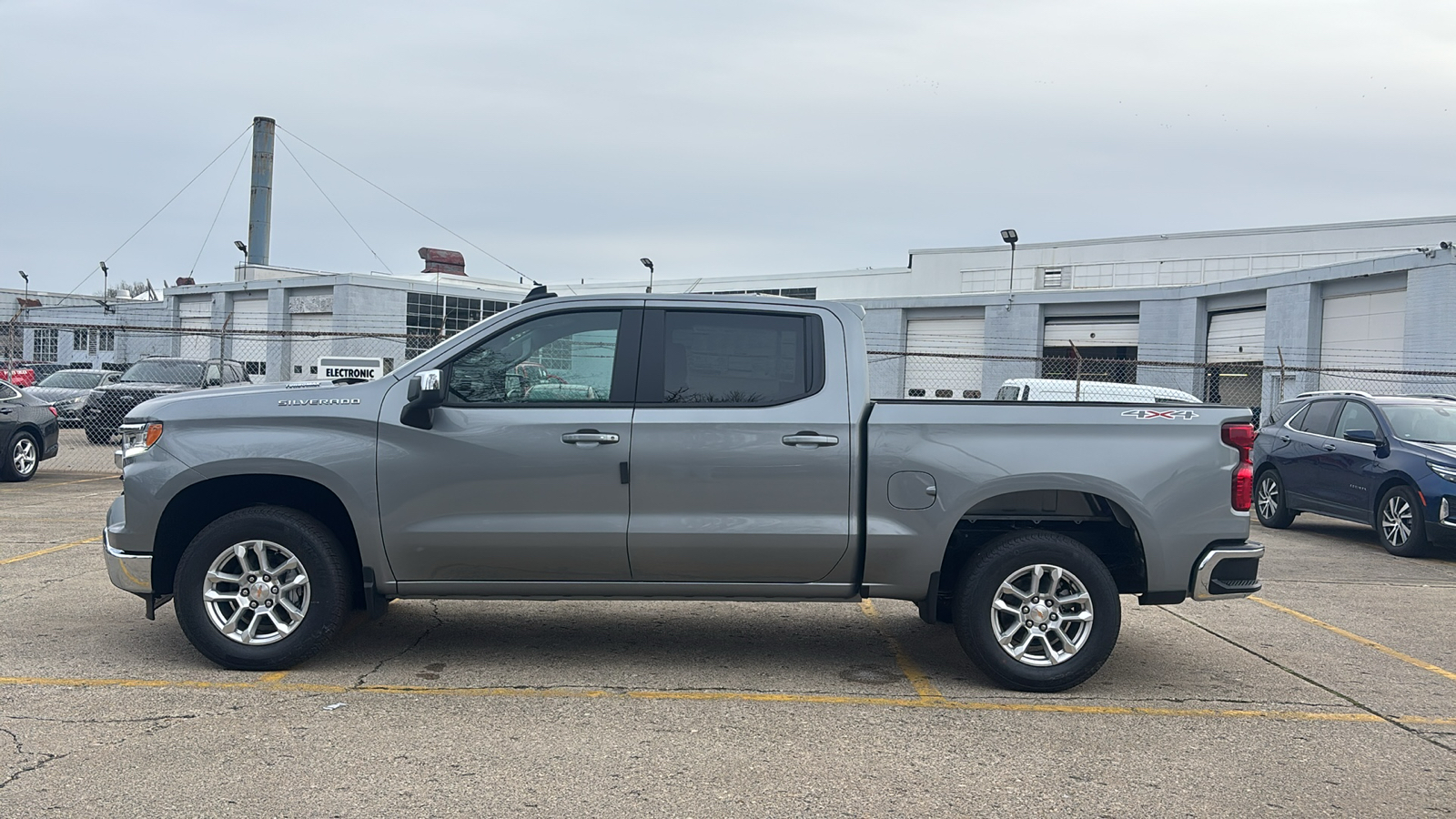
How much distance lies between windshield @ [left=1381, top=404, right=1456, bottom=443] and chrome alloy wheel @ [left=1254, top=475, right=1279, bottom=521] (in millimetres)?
1773

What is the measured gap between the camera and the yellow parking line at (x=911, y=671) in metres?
5.61

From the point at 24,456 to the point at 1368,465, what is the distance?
16.0 m

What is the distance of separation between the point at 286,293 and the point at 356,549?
135ft

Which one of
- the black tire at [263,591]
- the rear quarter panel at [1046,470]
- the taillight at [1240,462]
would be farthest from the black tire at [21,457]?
the taillight at [1240,462]

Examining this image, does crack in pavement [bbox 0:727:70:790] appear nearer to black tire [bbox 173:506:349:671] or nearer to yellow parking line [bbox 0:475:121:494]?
black tire [bbox 173:506:349:671]

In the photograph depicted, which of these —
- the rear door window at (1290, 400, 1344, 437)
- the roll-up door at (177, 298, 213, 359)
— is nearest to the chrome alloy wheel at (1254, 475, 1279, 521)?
the rear door window at (1290, 400, 1344, 437)

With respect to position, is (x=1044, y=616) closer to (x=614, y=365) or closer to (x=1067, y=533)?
(x=1067, y=533)

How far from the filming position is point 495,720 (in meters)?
4.95

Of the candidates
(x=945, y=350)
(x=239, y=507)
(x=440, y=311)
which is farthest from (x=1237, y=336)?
(x=239, y=507)

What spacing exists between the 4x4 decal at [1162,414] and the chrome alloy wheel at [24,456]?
14.1 metres

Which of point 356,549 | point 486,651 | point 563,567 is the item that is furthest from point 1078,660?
point 356,549

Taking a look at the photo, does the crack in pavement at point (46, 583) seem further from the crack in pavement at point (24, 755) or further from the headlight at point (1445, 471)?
the headlight at point (1445, 471)

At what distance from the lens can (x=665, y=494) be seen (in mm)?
5566

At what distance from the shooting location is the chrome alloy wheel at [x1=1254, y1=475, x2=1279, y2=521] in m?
13.2
